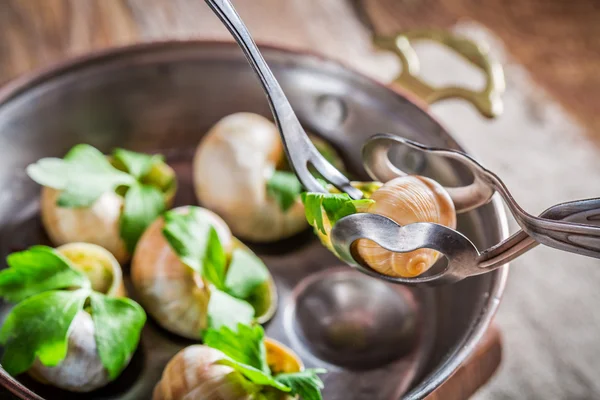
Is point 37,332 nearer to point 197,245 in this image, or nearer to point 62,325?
point 62,325

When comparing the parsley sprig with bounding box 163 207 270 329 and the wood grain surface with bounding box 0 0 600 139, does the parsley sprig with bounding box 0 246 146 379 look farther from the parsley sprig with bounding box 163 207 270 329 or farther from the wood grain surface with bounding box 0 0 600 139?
the wood grain surface with bounding box 0 0 600 139

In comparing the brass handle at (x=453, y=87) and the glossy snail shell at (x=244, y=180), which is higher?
the brass handle at (x=453, y=87)

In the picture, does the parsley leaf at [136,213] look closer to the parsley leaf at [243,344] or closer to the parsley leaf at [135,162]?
the parsley leaf at [135,162]

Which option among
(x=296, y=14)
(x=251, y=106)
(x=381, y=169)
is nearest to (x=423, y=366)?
(x=381, y=169)

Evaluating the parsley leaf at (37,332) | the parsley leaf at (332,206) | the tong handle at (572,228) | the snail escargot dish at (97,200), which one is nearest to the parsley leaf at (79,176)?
the snail escargot dish at (97,200)

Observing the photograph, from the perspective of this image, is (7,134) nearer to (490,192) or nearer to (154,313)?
(154,313)

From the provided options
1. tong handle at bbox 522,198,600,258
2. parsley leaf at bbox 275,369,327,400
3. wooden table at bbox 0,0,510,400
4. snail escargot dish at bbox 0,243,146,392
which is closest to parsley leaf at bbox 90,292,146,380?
snail escargot dish at bbox 0,243,146,392
